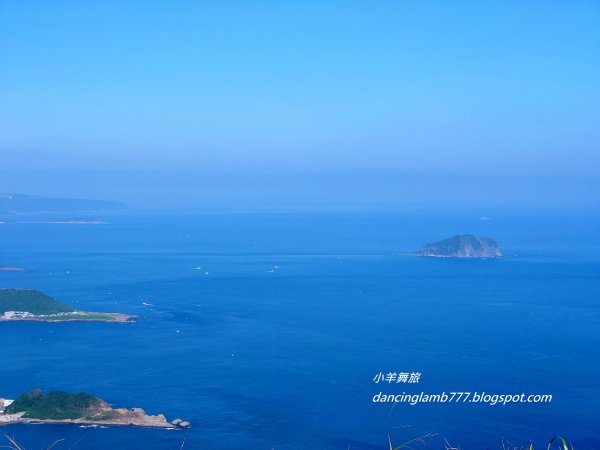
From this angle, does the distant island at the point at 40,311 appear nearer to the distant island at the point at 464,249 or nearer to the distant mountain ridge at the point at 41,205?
the distant island at the point at 464,249

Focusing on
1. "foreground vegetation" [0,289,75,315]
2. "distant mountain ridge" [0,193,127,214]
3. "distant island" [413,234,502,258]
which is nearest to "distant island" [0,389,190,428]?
"foreground vegetation" [0,289,75,315]

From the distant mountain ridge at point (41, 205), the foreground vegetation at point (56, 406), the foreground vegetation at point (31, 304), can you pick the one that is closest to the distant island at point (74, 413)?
the foreground vegetation at point (56, 406)

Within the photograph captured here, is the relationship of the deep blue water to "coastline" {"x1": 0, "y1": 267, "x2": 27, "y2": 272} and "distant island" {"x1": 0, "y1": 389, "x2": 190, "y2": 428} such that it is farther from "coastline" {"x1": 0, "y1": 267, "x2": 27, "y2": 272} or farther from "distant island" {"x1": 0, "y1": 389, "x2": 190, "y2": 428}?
"coastline" {"x1": 0, "y1": 267, "x2": 27, "y2": 272}

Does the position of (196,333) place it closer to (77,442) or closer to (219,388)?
(219,388)

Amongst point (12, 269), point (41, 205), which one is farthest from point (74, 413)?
point (41, 205)

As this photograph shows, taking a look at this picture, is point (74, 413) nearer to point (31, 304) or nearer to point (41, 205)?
point (31, 304)
